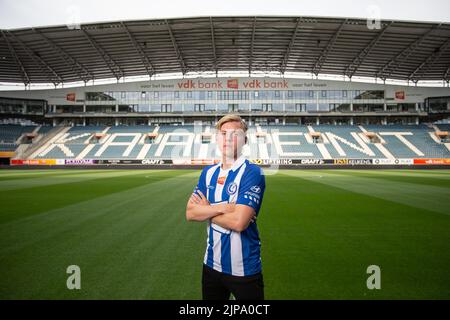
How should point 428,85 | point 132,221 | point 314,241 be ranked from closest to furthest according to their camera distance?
point 314,241
point 132,221
point 428,85

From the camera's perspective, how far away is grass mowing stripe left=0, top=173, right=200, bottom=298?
4133mm

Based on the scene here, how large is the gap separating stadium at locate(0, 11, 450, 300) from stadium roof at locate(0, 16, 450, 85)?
28 centimetres

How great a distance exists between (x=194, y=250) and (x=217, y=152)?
3725cm

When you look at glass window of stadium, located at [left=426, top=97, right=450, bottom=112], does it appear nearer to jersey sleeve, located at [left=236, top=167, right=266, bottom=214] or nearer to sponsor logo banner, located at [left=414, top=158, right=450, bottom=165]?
sponsor logo banner, located at [left=414, top=158, right=450, bottom=165]

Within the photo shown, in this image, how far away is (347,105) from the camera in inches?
2083

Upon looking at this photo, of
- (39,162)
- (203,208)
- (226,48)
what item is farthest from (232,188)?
(39,162)

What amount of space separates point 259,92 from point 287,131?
8722 mm

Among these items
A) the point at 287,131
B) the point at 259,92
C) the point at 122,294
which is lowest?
the point at 122,294

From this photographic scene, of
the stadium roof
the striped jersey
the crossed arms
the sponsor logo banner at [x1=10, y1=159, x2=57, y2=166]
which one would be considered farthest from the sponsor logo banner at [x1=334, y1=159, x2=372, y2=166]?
the crossed arms

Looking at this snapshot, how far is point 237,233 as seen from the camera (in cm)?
259

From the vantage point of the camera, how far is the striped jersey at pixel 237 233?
8.30ft
